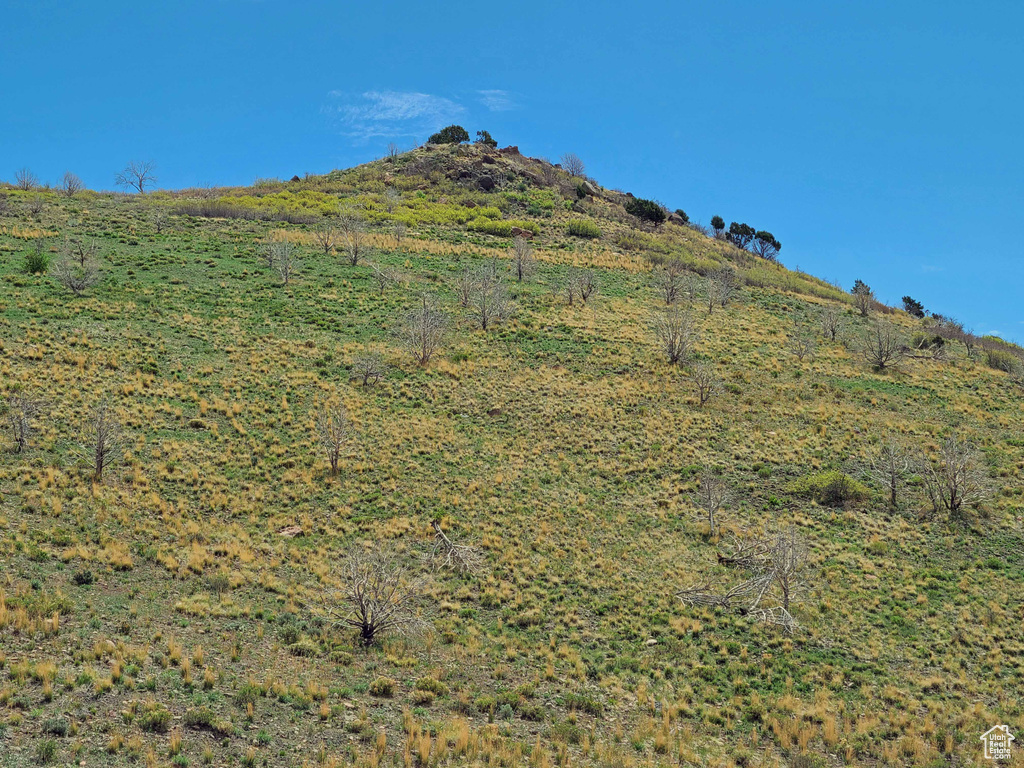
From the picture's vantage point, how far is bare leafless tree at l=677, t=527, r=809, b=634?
21.2 metres

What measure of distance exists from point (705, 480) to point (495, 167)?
245ft

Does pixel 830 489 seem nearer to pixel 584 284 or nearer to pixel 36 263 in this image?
pixel 584 284

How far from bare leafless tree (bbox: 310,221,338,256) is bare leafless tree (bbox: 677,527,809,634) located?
4685 centimetres

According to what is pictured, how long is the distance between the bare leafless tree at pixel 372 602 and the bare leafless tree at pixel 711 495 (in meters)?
12.9

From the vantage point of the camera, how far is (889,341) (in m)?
46.9

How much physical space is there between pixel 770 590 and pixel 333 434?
18.8 metres

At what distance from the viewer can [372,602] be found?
18531mm

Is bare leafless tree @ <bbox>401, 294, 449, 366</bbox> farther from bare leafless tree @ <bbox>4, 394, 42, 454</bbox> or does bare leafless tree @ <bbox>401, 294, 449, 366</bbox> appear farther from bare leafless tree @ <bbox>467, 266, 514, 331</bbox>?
bare leafless tree @ <bbox>4, 394, 42, 454</bbox>

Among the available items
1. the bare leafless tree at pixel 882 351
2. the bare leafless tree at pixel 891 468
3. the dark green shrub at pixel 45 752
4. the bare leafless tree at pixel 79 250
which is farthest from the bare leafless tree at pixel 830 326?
the bare leafless tree at pixel 79 250

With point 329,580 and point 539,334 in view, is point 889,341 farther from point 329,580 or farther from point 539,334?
point 329,580

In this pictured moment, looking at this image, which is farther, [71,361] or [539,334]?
[539,334]

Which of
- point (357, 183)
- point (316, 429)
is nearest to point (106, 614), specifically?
point (316, 429)

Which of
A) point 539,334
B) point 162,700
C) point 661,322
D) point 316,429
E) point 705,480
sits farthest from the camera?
point 661,322

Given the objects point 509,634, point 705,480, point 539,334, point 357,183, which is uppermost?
point 357,183
